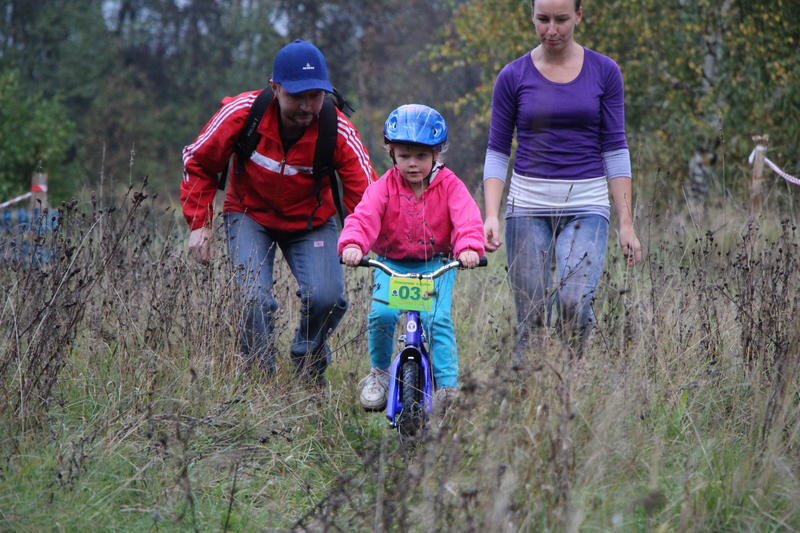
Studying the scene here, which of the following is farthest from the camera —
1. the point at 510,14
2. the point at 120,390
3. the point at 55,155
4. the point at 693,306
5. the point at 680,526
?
the point at 55,155

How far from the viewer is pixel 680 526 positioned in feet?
9.36

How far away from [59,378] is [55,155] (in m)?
23.0

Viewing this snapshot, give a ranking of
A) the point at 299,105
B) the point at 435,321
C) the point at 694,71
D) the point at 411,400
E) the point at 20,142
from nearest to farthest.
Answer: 1. the point at 411,400
2. the point at 435,321
3. the point at 299,105
4. the point at 694,71
5. the point at 20,142

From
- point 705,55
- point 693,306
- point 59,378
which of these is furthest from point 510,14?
point 59,378

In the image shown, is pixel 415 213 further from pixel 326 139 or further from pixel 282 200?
pixel 282 200

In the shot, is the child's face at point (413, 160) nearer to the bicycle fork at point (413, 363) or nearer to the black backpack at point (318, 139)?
the black backpack at point (318, 139)

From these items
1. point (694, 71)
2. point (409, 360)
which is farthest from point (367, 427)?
point (694, 71)

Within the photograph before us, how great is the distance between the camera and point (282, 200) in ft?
15.7

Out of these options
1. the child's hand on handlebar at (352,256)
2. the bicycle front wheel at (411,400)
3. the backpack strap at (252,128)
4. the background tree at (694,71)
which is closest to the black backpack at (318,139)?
the backpack strap at (252,128)

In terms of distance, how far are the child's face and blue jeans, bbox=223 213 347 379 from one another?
36.3 inches

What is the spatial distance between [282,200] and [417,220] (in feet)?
3.12

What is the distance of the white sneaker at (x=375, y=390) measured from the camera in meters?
4.33

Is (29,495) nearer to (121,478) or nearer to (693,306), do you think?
(121,478)

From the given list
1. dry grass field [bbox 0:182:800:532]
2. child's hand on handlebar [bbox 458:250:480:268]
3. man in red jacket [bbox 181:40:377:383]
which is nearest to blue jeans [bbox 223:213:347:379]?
man in red jacket [bbox 181:40:377:383]
